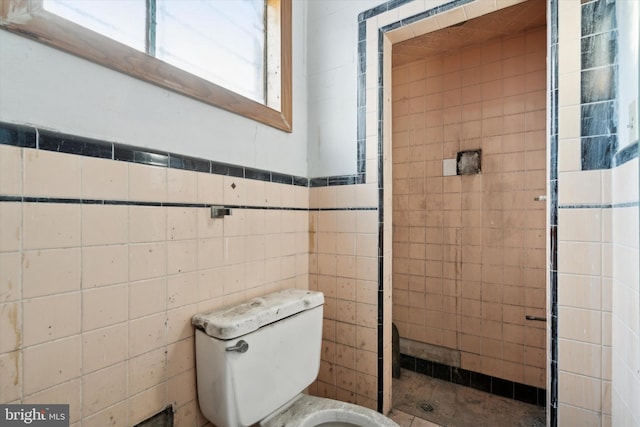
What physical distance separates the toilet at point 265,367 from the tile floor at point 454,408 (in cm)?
63

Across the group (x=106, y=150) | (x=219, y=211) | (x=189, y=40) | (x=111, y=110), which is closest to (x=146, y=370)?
(x=219, y=211)

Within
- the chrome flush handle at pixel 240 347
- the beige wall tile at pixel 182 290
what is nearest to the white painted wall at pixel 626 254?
the chrome flush handle at pixel 240 347

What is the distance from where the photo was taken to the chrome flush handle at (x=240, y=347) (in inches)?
35.9

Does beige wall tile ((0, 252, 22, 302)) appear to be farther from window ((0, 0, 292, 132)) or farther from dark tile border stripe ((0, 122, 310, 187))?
window ((0, 0, 292, 132))

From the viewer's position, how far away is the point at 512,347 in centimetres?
182

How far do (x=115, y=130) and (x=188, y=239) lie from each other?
38 cm

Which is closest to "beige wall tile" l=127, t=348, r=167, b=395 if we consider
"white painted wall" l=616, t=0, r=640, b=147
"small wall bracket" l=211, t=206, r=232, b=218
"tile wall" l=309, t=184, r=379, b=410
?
"small wall bracket" l=211, t=206, r=232, b=218

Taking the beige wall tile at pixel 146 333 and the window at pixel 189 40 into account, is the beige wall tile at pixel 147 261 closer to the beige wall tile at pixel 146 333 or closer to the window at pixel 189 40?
the beige wall tile at pixel 146 333

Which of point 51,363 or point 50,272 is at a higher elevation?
point 50,272

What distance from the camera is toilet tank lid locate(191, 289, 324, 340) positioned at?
92cm

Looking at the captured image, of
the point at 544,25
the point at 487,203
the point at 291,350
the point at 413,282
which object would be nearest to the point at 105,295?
the point at 291,350

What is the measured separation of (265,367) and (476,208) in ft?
5.30

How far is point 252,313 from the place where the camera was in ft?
3.30

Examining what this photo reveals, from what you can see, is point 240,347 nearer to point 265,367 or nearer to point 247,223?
point 265,367
